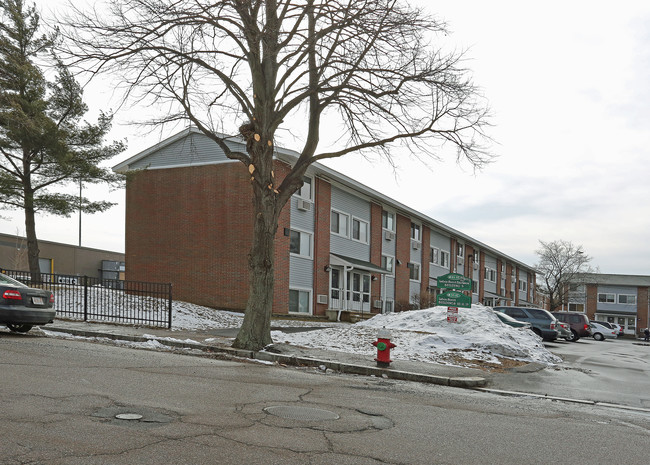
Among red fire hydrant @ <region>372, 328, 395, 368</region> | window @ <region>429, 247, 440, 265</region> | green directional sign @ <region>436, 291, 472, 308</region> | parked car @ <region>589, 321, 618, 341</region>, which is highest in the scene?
window @ <region>429, 247, 440, 265</region>

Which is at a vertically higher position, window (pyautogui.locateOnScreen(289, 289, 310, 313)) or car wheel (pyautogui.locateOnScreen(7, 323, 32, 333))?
car wheel (pyautogui.locateOnScreen(7, 323, 32, 333))

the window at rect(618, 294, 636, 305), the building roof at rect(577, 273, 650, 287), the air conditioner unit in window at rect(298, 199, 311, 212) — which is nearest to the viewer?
the air conditioner unit in window at rect(298, 199, 311, 212)

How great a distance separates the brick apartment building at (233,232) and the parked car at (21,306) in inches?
506

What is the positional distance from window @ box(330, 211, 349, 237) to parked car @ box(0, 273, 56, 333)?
20.3 metres

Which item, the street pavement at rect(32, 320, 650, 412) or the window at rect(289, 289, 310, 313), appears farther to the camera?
the window at rect(289, 289, 310, 313)

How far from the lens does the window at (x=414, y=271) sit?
137 feet

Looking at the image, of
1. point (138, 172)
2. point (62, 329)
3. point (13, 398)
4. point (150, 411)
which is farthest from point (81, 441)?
point (138, 172)

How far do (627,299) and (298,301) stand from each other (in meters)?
68.2

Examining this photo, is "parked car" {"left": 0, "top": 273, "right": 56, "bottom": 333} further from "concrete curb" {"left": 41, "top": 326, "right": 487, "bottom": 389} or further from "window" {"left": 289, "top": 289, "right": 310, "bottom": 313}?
"window" {"left": 289, "top": 289, "right": 310, "bottom": 313}

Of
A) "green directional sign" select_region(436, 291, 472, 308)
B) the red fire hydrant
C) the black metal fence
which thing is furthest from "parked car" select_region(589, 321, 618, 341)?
the red fire hydrant

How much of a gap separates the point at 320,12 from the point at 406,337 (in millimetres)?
8714

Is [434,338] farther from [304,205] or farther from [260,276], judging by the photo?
[304,205]

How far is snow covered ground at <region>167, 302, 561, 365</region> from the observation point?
572 inches

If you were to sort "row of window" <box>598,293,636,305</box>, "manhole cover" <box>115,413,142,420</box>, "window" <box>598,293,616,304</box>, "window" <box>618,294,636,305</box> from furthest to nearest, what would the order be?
"window" <box>598,293,616,304</box> < "row of window" <box>598,293,636,305</box> < "window" <box>618,294,636,305</box> < "manhole cover" <box>115,413,142,420</box>
